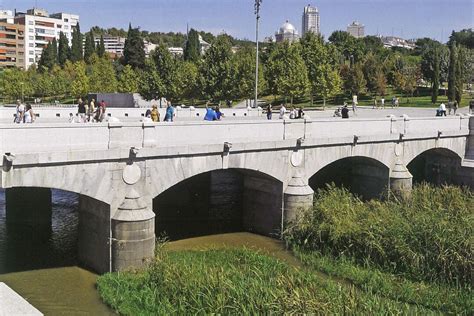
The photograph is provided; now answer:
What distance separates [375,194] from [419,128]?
13.1 feet

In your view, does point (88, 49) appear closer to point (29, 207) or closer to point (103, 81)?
point (103, 81)

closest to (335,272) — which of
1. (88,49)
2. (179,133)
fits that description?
(179,133)

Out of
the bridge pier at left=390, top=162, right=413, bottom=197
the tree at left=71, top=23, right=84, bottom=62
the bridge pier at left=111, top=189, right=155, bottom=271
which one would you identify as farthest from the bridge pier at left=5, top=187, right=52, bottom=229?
the tree at left=71, top=23, right=84, bottom=62

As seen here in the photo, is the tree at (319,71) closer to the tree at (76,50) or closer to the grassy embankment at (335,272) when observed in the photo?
the grassy embankment at (335,272)

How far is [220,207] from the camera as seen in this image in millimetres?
26969

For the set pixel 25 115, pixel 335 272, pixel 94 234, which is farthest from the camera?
pixel 25 115

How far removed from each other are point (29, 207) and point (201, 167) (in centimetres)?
975

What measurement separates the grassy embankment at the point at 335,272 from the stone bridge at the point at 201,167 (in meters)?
1.46

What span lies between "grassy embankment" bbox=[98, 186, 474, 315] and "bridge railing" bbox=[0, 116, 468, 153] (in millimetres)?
3059

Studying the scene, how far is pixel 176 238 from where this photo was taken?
21.6 meters

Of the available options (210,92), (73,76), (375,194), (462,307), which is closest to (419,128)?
(375,194)

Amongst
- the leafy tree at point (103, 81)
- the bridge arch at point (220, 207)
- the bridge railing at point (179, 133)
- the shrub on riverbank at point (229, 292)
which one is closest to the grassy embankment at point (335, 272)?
the shrub on riverbank at point (229, 292)

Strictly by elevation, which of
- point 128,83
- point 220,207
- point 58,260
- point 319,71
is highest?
point 319,71

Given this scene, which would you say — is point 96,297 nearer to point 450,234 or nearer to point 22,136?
point 22,136
